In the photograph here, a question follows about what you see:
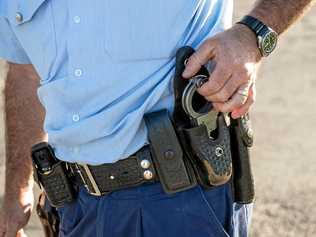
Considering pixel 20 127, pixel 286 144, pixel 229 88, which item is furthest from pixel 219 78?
pixel 286 144

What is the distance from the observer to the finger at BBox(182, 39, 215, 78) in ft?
8.21

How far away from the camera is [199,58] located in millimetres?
2518

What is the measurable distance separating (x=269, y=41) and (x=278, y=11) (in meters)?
0.12

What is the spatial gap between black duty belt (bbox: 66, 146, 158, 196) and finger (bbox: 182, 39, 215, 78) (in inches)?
10.7

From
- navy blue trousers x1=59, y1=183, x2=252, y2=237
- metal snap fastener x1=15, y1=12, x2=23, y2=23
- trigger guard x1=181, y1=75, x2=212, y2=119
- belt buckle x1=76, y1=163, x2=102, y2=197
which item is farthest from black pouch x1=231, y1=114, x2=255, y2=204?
metal snap fastener x1=15, y1=12, x2=23, y2=23

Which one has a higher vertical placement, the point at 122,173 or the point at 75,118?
the point at 75,118

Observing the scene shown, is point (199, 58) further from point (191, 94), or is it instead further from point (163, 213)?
point (163, 213)

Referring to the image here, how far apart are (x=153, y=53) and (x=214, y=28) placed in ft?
0.74

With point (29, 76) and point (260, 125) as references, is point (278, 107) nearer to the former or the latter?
point (260, 125)

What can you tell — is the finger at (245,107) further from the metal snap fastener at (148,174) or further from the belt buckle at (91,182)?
the belt buckle at (91,182)

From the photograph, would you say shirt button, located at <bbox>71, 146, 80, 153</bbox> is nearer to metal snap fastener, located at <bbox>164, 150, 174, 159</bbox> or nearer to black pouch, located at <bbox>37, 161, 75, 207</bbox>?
black pouch, located at <bbox>37, 161, 75, 207</bbox>

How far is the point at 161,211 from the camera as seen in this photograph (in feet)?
8.74

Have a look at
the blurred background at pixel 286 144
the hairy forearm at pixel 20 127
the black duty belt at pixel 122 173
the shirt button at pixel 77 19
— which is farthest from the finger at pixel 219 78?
the blurred background at pixel 286 144

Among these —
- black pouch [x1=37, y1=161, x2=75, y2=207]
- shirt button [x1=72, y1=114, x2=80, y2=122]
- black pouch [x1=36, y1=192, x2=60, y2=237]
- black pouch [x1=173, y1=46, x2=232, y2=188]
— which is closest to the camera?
black pouch [x1=173, y1=46, x2=232, y2=188]
